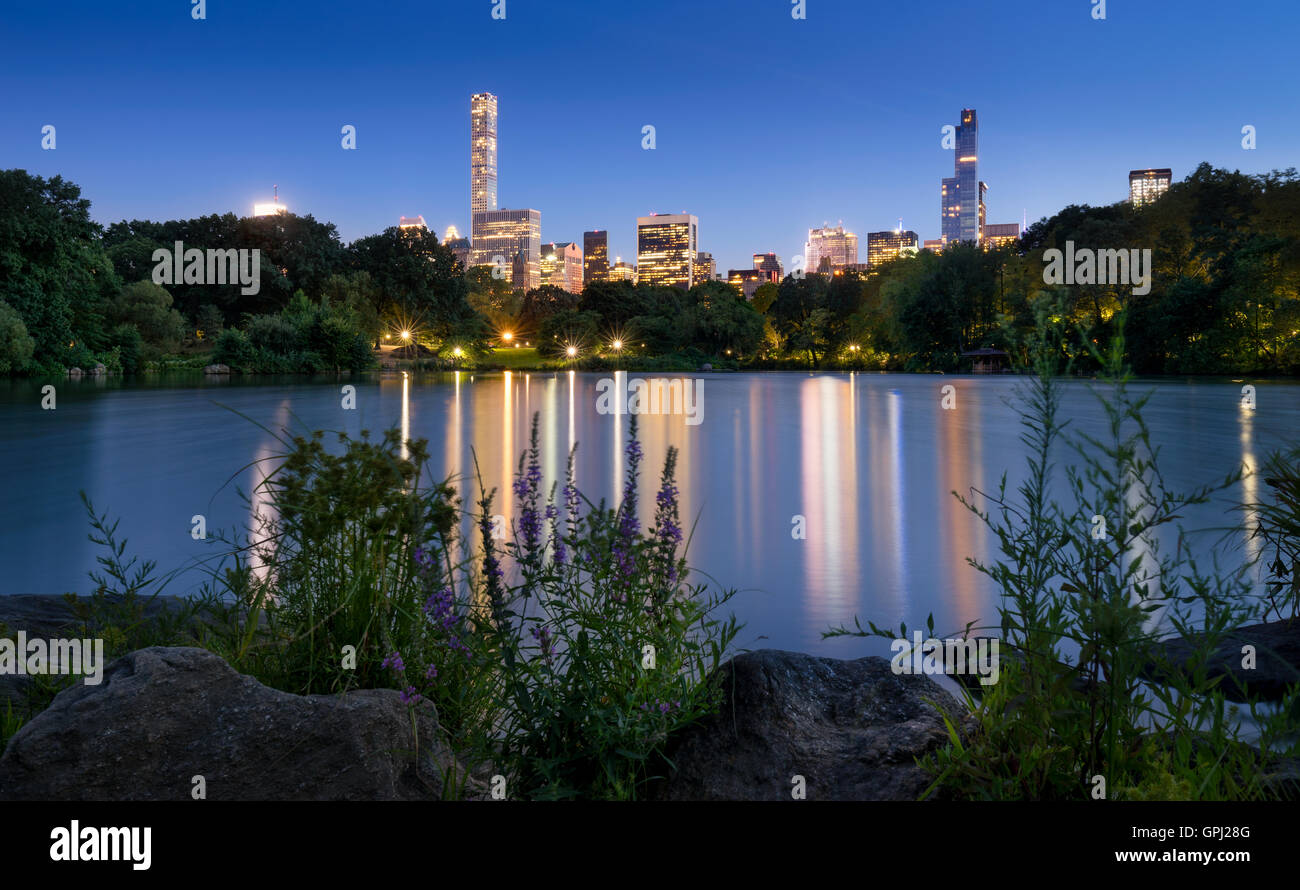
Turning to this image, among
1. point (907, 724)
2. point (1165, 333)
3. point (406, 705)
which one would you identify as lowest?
point (907, 724)

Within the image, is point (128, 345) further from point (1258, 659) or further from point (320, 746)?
point (1258, 659)

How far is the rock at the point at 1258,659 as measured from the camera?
11.2 ft

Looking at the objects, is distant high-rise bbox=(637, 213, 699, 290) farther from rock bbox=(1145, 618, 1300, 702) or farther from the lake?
rock bbox=(1145, 618, 1300, 702)

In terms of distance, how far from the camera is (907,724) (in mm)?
2572

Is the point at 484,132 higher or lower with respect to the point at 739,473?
higher

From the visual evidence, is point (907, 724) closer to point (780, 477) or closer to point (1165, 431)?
point (780, 477)

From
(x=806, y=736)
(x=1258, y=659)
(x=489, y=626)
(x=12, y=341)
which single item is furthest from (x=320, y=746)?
(x=12, y=341)

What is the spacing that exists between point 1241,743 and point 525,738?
187 centimetres

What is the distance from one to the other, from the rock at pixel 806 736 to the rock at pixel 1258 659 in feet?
4.22

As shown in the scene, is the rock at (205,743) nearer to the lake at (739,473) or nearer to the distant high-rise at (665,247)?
the lake at (739,473)

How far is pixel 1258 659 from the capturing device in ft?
11.9

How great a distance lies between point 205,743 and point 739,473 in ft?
32.7
